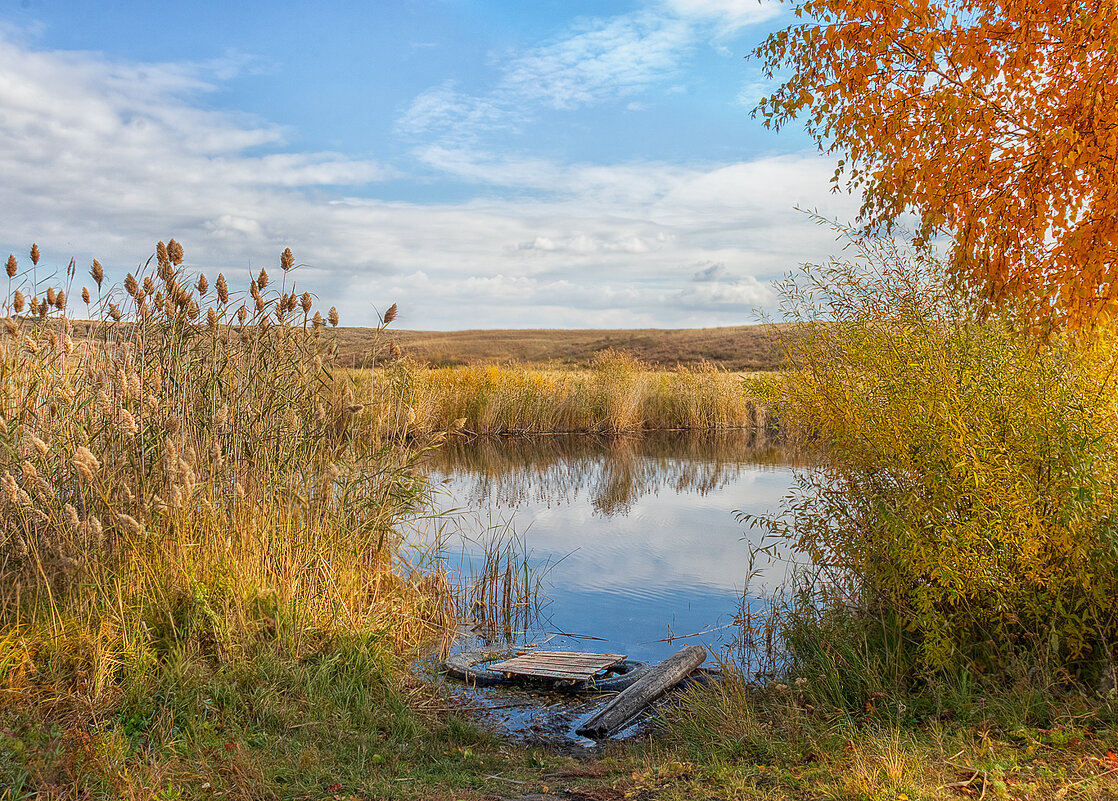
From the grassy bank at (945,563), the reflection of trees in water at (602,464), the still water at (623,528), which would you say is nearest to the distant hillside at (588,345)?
the reflection of trees in water at (602,464)

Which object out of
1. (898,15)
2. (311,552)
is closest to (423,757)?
(311,552)

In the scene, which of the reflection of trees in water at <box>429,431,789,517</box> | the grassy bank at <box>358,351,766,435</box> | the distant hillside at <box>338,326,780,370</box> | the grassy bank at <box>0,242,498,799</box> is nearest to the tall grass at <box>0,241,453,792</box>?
the grassy bank at <box>0,242,498,799</box>

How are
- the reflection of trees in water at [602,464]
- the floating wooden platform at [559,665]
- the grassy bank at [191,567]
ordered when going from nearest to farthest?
the grassy bank at [191,567]
the floating wooden platform at [559,665]
the reflection of trees in water at [602,464]

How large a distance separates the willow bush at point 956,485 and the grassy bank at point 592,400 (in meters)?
14.5

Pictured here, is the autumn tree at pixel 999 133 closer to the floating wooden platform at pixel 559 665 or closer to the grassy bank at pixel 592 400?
the floating wooden platform at pixel 559 665

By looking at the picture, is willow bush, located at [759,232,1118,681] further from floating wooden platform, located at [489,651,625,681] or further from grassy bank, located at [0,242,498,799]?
grassy bank, located at [0,242,498,799]

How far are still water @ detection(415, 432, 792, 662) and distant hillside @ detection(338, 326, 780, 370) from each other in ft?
83.0

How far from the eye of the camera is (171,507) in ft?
16.2

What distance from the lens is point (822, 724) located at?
14.9 ft

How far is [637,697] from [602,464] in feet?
41.5

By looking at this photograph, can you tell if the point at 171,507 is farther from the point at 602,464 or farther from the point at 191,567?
the point at 602,464

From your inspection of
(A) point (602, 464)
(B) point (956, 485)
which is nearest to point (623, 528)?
(A) point (602, 464)

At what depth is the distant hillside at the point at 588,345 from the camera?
54000 millimetres

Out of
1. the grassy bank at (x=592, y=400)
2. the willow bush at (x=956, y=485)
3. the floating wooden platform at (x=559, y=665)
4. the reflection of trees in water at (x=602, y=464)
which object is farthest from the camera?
the grassy bank at (x=592, y=400)
